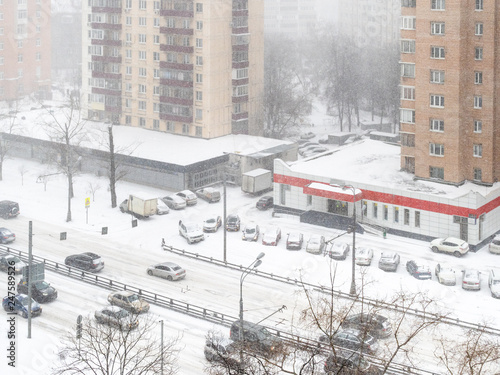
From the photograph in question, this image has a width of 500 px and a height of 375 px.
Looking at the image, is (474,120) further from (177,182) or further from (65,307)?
(65,307)

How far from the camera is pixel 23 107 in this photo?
109m

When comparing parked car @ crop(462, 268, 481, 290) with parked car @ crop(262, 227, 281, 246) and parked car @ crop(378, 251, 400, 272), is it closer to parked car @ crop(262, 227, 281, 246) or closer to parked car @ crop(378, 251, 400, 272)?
parked car @ crop(378, 251, 400, 272)

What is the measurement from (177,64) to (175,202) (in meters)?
17.3

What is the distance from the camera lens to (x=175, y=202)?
7162 cm

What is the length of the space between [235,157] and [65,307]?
30690mm

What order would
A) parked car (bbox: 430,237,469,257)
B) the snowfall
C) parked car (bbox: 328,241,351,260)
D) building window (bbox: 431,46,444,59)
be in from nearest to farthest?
the snowfall < parked car (bbox: 328,241,351,260) < parked car (bbox: 430,237,469,257) < building window (bbox: 431,46,444,59)

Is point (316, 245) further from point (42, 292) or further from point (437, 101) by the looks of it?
point (42, 292)

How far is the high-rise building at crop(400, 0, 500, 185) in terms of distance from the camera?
208 feet

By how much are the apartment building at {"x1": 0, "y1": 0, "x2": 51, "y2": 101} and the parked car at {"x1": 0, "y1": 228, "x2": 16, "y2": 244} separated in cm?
5422

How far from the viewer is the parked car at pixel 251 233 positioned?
63875 millimetres

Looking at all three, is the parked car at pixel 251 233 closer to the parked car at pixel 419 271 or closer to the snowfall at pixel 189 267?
the snowfall at pixel 189 267

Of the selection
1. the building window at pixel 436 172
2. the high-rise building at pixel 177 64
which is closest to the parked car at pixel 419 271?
the building window at pixel 436 172

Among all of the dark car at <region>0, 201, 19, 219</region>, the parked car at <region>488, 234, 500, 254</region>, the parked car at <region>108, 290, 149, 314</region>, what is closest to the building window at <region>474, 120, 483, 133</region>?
the parked car at <region>488, 234, 500, 254</region>

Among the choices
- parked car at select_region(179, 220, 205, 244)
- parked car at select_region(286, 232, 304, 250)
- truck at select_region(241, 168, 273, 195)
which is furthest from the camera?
truck at select_region(241, 168, 273, 195)
